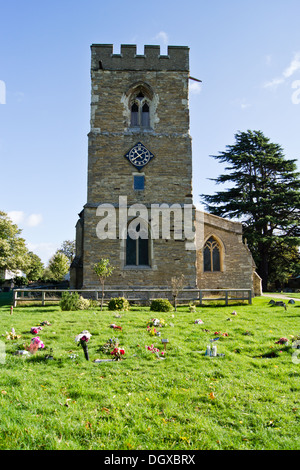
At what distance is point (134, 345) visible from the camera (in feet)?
24.5

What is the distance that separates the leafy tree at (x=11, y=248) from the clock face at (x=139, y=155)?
1032 inches

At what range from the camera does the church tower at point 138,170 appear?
18.7 metres

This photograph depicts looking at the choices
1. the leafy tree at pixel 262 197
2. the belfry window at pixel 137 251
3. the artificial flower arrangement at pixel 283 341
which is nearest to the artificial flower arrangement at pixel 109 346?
the artificial flower arrangement at pixel 283 341

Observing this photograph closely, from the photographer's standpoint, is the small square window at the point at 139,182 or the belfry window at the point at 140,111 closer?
the small square window at the point at 139,182

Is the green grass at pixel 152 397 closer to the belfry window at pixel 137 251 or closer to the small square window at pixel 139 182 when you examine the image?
the belfry window at pixel 137 251

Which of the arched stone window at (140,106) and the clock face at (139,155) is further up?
the arched stone window at (140,106)

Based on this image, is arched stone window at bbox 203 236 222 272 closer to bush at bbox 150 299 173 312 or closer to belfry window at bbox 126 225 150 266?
belfry window at bbox 126 225 150 266

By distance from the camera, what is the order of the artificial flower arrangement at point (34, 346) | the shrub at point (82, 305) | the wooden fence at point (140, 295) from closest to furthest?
the artificial flower arrangement at point (34, 346) < the shrub at point (82, 305) < the wooden fence at point (140, 295)

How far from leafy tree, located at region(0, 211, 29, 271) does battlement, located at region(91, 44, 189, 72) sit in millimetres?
26484

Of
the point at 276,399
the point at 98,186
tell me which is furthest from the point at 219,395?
the point at 98,186

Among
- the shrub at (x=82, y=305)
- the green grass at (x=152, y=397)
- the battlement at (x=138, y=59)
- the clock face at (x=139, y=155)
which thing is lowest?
the green grass at (x=152, y=397)

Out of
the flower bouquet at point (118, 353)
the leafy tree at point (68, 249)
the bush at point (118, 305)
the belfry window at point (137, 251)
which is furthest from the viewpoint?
the leafy tree at point (68, 249)

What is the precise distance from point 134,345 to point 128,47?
19267 mm

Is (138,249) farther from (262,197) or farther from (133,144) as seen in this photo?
(262,197)
